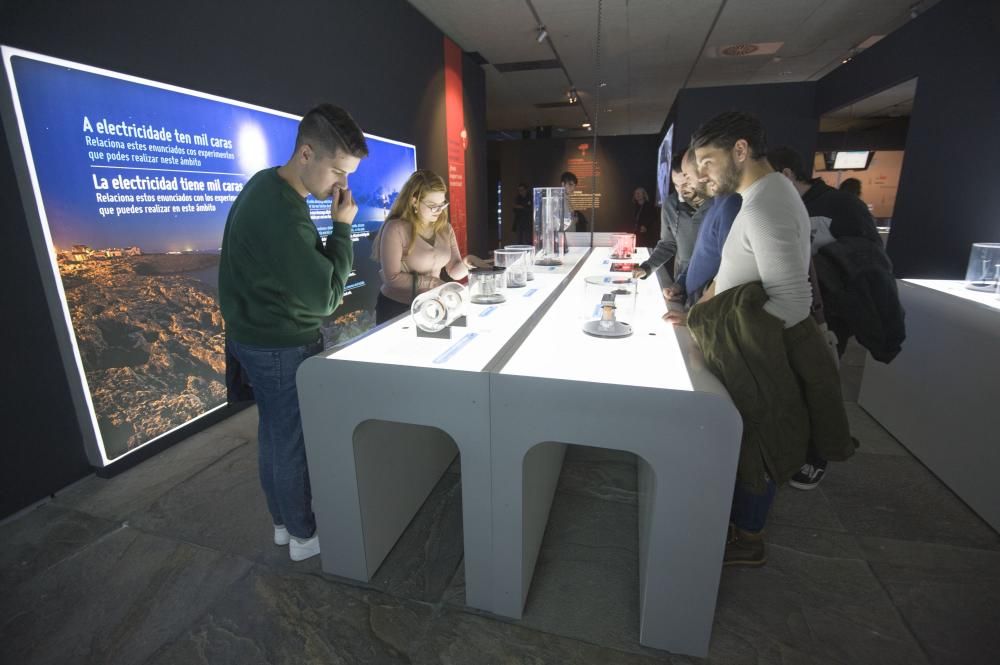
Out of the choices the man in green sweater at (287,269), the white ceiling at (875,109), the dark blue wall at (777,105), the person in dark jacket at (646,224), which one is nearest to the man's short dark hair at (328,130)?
the man in green sweater at (287,269)

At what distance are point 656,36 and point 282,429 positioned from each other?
592 centimetres

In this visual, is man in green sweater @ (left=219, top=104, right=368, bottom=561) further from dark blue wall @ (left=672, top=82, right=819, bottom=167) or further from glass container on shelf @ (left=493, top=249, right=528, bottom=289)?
dark blue wall @ (left=672, top=82, right=819, bottom=167)

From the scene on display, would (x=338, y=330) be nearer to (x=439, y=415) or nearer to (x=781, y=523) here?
(x=439, y=415)

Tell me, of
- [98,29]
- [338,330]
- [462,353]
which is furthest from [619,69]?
[462,353]

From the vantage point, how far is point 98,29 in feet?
6.80

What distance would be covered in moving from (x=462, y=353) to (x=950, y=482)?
226 cm

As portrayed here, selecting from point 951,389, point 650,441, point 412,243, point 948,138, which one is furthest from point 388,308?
point 948,138

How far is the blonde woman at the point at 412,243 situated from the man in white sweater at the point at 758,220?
46.0 inches

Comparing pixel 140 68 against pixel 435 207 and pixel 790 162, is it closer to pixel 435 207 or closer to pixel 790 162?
pixel 435 207

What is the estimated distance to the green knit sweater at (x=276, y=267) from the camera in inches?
53.1

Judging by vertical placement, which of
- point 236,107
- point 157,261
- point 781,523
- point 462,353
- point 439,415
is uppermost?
point 236,107

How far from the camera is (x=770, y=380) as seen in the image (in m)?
1.28


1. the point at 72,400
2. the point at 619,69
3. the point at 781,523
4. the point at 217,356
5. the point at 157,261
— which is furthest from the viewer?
the point at 619,69

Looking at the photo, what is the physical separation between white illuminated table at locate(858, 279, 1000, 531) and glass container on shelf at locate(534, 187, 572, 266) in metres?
1.90
